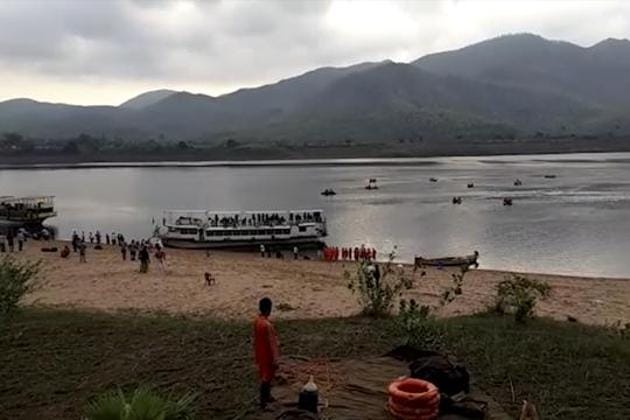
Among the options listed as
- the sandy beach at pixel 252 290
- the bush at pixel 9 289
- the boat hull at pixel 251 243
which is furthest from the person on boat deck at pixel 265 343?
the boat hull at pixel 251 243

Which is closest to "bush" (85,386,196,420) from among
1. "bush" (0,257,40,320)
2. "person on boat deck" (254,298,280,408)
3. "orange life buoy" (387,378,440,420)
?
"person on boat deck" (254,298,280,408)

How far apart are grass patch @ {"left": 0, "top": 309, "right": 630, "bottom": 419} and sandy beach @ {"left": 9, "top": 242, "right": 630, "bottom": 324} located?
5.65 m

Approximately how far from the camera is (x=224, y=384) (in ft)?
34.8

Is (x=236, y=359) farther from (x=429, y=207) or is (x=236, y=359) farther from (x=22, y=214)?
(x=429, y=207)

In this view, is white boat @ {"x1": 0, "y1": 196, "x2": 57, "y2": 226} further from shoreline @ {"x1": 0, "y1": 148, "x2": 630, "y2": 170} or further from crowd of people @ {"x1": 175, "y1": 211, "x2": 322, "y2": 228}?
shoreline @ {"x1": 0, "y1": 148, "x2": 630, "y2": 170}

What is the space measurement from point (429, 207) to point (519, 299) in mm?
57281

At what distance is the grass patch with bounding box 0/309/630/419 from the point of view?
10.0 meters

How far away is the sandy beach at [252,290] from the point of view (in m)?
21.6

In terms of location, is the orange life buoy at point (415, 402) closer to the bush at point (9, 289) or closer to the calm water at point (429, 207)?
the bush at point (9, 289)

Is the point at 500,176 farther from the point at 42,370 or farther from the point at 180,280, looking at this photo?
the point at 42,370

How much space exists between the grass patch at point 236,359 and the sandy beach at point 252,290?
5.65 meters

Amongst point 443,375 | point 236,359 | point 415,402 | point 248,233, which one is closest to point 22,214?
point 248,233

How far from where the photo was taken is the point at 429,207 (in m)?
71.6

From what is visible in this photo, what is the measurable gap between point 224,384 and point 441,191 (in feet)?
271
